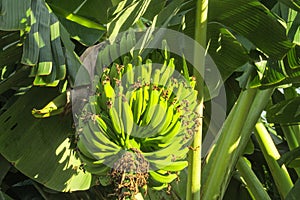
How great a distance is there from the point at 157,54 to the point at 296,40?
299 millimetres

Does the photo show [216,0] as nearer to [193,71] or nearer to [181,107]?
[193,71]

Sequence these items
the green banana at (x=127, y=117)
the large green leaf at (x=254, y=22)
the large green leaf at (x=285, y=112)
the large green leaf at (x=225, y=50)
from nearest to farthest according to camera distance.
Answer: the green banana at (x=127, y=117) < the large green leaf at (x=254, y=22) < the large green leaf at (x=225, y=50) < the large green leaf at (x=285, y=112)

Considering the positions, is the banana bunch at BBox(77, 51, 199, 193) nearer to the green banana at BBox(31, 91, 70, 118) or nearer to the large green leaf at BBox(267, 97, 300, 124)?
the green banana at BBox(31, 91, 70, 118)

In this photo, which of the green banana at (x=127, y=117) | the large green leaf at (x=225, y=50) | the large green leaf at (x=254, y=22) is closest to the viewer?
the green banana at (x=127, y=117)

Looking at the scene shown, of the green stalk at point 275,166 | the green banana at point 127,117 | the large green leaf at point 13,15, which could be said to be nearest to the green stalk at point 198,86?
the green banana at point 127,117

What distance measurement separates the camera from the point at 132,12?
0.98m

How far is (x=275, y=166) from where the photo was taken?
4.92 ft

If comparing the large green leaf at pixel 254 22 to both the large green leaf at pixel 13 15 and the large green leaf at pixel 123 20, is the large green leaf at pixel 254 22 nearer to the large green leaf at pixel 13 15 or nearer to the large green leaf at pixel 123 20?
the large green leaf at pixel 123 20

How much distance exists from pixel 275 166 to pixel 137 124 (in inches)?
29.5

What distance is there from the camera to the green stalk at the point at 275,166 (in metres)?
1.46

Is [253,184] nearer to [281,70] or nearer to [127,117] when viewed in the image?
[281,70]

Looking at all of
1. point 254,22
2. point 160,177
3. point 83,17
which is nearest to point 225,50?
point 254,22

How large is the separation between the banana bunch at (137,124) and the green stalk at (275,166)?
64cm

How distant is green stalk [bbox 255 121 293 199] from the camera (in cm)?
146
